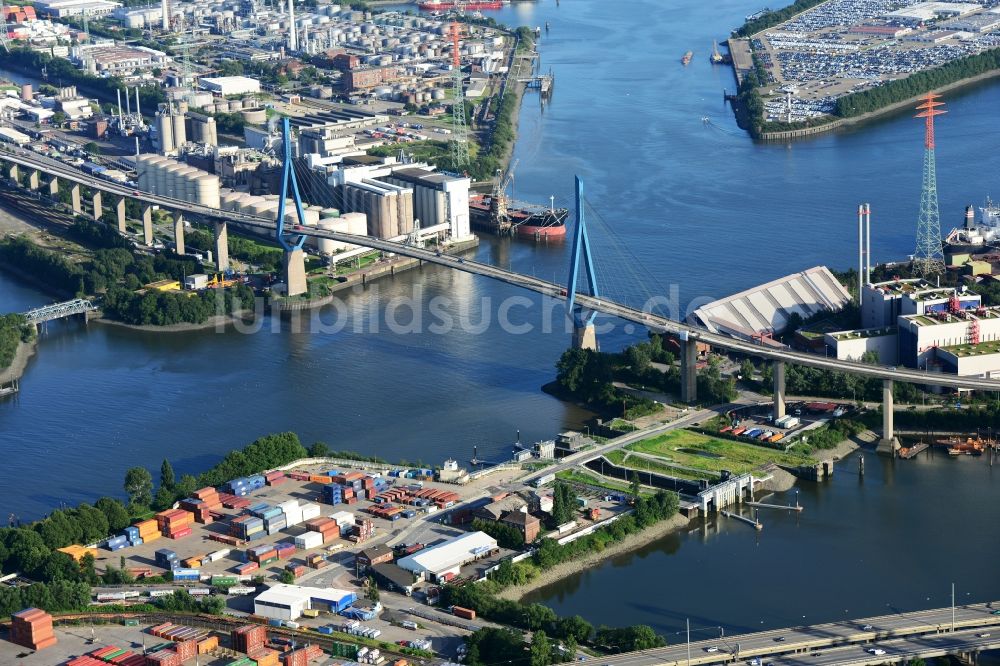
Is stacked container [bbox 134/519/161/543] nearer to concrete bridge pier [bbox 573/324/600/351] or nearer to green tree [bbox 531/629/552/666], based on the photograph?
green tree [bbox 531/629/552/666]

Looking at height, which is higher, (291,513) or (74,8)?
(74,8)

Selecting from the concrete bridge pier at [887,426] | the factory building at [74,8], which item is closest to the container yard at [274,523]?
the concrete bridge pier at [887,426]

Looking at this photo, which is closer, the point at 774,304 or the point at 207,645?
the point at 207,645

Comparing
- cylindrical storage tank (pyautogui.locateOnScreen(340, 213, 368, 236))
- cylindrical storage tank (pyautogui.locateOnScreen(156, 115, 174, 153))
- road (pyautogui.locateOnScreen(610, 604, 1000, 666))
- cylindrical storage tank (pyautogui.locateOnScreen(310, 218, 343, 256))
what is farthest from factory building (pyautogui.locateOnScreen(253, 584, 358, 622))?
cylindrical storage tank (pyautogui.locateOnScreen(156, 115, 174, 153))

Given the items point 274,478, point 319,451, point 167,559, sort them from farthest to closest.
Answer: point 319,451 < point 274,478 < point 167,559

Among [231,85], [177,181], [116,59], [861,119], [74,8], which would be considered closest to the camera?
[177,181]

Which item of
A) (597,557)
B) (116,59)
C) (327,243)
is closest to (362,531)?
(597,557)

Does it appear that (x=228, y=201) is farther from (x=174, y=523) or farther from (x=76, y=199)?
(x=174, y=523)

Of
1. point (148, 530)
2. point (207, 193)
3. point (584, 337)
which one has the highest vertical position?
point (207, 193)
